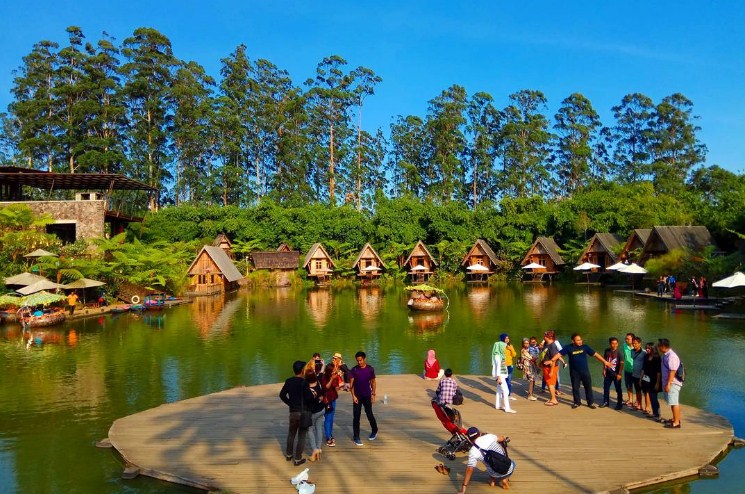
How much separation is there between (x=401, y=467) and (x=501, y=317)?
20.5 m

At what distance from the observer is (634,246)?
44.9 metres

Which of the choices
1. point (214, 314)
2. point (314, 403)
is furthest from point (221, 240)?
point (314, 403)

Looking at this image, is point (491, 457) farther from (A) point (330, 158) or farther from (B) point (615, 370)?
(A) point (330, 158)

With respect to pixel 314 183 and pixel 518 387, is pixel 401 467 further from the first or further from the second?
pixel 314 183

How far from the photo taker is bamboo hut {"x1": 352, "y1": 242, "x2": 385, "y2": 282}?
52531 millimetres

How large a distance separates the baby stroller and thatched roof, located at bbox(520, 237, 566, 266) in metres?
45.3

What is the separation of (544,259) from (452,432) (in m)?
46.8

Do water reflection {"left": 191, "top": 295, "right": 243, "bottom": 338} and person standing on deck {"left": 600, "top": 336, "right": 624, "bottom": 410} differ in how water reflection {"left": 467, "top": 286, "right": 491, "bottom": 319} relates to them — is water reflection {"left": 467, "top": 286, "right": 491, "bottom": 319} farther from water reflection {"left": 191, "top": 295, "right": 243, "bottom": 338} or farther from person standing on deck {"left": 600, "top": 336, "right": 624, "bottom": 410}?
person standing on deck {"left": 600, "top": 336, "right": 624, "bottom": 410}

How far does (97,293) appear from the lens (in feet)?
112

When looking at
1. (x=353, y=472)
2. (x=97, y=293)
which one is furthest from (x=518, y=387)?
(x=97, y=293)

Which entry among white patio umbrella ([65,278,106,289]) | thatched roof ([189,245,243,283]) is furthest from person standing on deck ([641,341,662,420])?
thatched roof ([189,245,243,283])

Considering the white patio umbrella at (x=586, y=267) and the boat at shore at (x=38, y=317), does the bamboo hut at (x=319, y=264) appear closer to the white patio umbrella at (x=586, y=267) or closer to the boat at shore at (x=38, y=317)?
the white patio umbrella at (x=586, y=267)

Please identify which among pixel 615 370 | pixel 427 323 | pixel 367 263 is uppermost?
pixel 367 263

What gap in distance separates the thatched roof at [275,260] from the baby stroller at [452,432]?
44.1 metres
